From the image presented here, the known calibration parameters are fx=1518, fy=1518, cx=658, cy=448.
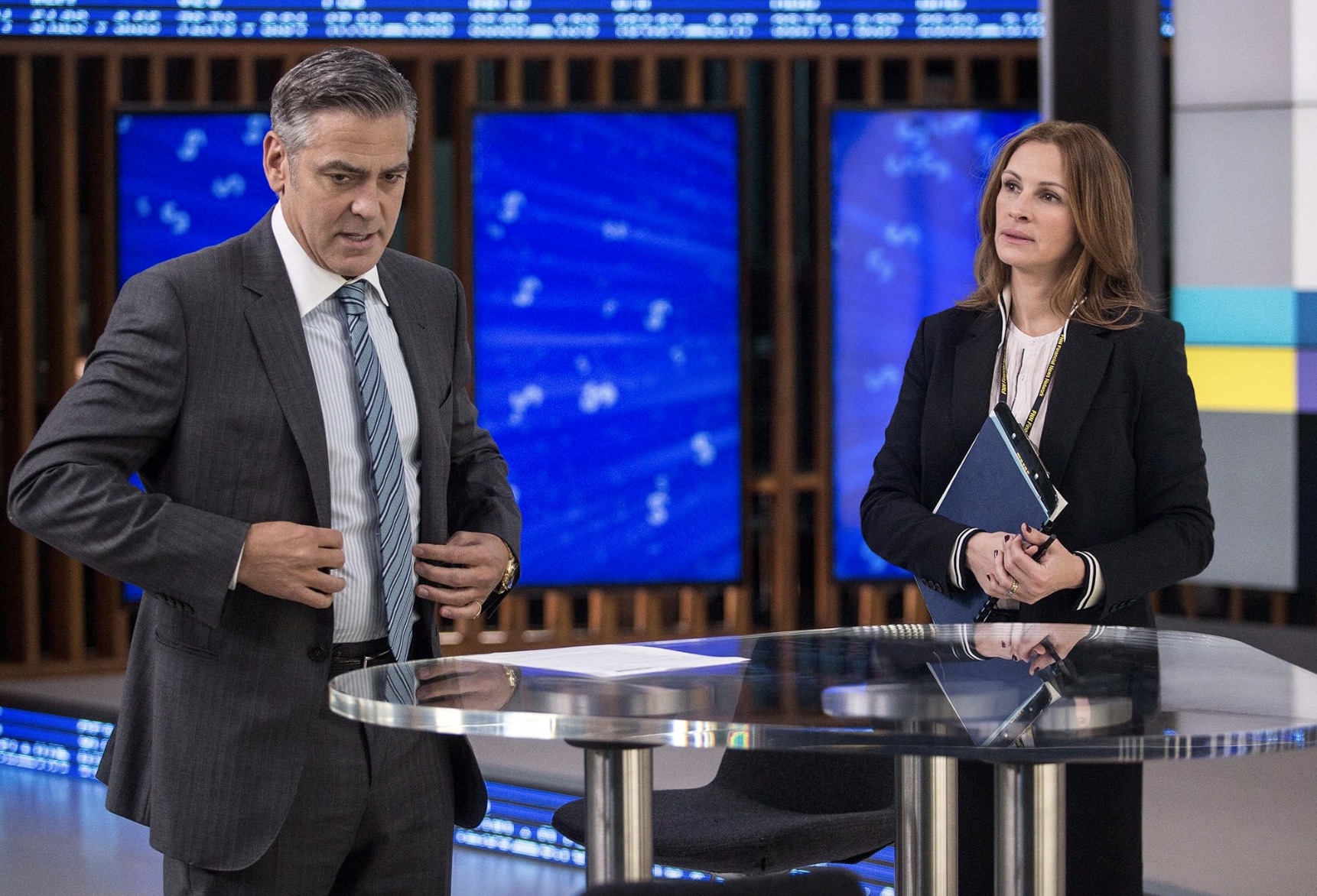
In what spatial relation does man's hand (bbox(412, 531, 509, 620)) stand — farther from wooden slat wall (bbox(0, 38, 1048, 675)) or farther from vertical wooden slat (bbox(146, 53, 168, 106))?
vertical wooden slat (bbox(146, 53, 168, 106))

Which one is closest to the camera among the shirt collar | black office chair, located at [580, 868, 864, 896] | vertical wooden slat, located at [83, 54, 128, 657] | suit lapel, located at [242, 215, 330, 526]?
black office chair, located at [580, 868, 864, 896]

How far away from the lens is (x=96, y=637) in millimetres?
6227

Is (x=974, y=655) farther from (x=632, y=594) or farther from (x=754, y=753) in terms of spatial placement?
(x=632, y=594)

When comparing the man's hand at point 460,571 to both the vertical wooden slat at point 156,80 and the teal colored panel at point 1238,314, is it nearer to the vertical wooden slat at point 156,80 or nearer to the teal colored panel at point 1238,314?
the teal colored panel at point 1238,314

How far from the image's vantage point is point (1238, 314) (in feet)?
15.2

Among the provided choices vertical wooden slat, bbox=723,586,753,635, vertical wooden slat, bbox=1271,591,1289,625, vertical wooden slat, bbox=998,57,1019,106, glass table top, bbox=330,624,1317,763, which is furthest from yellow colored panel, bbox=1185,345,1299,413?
glass table top, bbox=330,624,1317,763

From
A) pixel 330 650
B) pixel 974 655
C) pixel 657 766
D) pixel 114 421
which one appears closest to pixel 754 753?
→ pixel 974 655

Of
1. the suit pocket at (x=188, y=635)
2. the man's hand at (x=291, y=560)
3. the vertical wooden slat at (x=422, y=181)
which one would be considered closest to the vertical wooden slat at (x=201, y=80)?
the vertical wooden slat at (x=422, y=181)

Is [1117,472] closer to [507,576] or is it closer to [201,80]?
[507,576]

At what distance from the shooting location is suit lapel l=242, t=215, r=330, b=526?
2.01 m

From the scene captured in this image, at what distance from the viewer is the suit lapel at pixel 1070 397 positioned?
8.25 ft

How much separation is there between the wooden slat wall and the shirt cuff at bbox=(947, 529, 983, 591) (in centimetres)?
323

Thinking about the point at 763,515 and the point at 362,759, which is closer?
the point at 362,759

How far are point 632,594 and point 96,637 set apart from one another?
221cm
